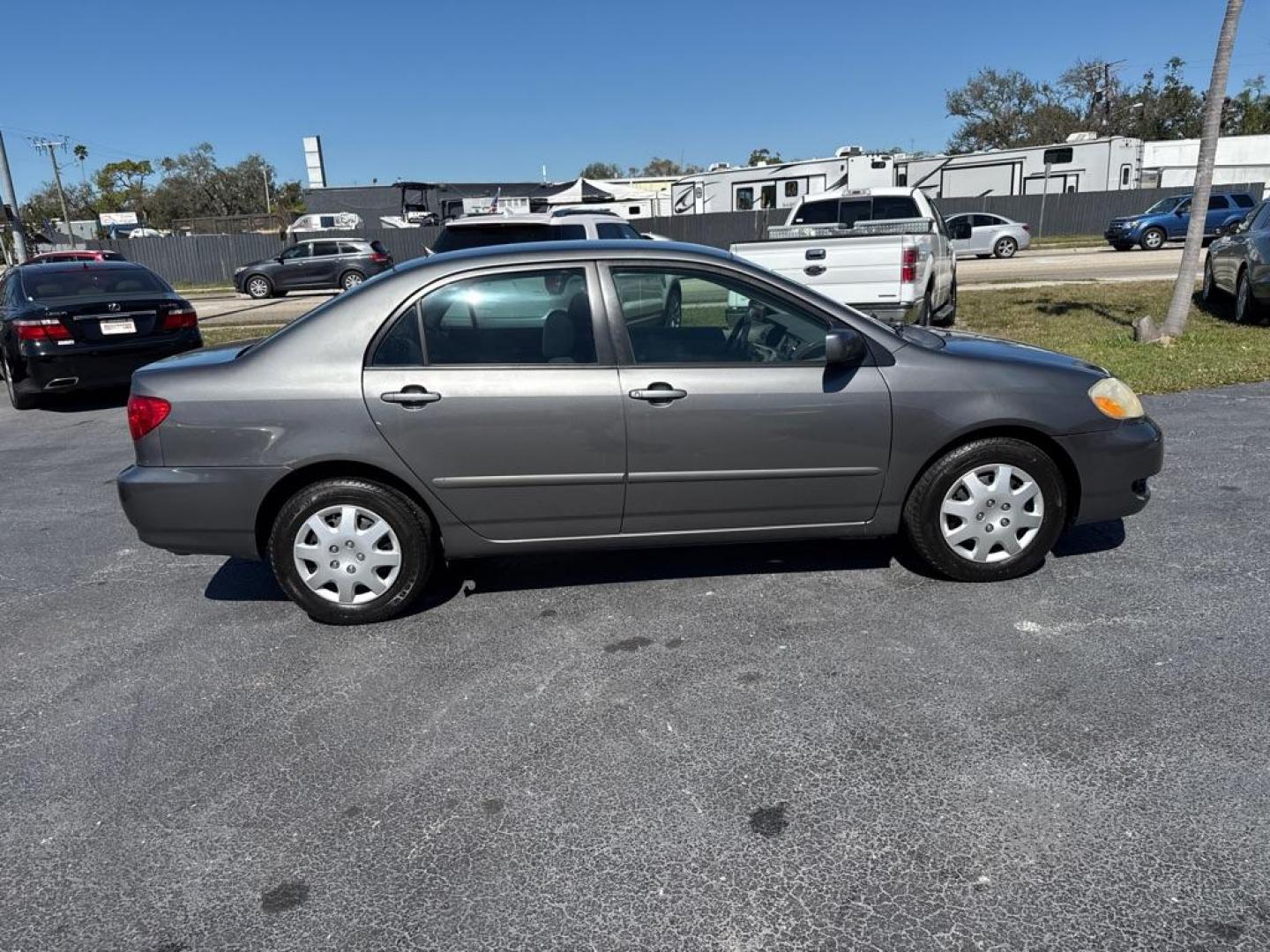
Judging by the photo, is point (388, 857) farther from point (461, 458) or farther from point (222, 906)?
point (461, 458)

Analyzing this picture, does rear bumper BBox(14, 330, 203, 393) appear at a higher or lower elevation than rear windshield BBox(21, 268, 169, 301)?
lower

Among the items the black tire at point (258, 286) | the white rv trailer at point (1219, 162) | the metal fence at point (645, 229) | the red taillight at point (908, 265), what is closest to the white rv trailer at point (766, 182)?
the metal fence at point (645, 229)

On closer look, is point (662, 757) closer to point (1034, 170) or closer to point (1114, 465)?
point (1114, 465)

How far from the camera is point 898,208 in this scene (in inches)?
555

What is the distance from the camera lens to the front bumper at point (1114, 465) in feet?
13.8

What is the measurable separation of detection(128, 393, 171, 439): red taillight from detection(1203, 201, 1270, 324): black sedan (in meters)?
11.5

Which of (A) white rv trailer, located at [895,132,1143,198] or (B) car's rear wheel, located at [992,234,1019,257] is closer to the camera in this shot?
(B) car's rear wheel, located at [992,234,1019,257]

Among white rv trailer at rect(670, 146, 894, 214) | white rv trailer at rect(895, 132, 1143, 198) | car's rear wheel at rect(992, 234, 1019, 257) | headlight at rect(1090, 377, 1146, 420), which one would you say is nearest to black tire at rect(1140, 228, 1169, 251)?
car's rear wheel at rect(992, 234, 1019, 257)

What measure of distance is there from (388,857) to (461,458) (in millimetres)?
1772

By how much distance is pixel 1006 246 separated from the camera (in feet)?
91.7

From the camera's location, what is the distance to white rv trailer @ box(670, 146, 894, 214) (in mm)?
25391

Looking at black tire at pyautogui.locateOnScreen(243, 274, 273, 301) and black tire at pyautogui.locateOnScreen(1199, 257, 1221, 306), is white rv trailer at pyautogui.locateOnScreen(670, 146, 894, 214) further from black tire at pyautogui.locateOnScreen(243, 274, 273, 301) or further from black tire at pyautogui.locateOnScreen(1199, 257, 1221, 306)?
black tire at pyautogui.locateOnScreen(243, 274, 273, 301)

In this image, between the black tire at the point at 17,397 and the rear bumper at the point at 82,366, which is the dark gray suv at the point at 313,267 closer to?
the black tire at the point at 17,397

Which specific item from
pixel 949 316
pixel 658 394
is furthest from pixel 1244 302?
pixel 658 394
